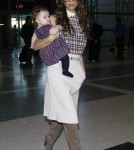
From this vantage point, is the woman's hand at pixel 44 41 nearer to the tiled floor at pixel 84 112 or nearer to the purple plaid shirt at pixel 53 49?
the purple plaid shirt at pixel 53 49

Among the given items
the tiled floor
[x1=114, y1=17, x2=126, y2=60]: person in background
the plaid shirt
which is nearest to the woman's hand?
the plaid shirt

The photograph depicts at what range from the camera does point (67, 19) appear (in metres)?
3.16

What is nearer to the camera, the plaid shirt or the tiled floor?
the plaid shirt

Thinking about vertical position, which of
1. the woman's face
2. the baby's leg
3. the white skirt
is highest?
the woman's face

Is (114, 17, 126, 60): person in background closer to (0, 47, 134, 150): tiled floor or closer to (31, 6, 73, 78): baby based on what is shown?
(0, 47, 134, 150): tiled floor

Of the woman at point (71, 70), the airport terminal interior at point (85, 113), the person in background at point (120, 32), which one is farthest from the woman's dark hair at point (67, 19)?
the person in background at point (120, 32)

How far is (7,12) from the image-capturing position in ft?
69.1

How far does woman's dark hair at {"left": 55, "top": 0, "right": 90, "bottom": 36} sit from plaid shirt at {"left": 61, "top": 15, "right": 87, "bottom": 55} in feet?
0.15

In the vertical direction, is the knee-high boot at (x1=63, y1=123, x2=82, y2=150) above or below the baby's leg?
below

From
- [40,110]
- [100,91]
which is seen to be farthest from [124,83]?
[40,110]

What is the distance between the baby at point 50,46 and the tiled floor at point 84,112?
135 cm

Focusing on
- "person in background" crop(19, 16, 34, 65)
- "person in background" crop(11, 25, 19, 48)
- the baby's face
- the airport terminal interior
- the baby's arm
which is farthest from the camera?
"person in background" crop(11, 25, 19, 48)

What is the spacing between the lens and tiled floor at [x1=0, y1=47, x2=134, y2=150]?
4.33 meters

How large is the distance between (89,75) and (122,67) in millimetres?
2290
